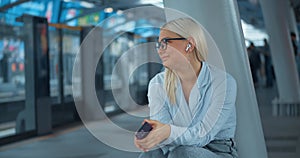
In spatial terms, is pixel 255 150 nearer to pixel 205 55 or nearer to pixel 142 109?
pixel 142 109

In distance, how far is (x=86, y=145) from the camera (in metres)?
7.49

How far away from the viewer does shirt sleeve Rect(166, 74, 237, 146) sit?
2.22 meters

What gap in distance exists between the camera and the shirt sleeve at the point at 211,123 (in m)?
2.22

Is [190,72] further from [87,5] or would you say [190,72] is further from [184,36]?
[87,5]

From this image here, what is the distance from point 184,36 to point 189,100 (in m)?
0.29

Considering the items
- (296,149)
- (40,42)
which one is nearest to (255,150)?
(296,149)

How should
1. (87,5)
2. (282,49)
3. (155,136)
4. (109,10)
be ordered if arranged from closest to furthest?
(155,136)
(282,49)
(109,10)
(87,5)

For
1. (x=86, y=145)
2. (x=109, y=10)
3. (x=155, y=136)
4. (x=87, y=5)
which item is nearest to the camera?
(x=155, y=136)

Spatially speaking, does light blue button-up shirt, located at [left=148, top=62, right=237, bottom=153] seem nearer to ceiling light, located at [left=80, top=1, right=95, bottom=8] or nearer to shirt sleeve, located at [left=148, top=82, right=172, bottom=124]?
shirt sleeve, located at [left=148, top=82, right=172, bottom=124]

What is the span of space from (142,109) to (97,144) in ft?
16.2

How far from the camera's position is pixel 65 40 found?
11.1 m

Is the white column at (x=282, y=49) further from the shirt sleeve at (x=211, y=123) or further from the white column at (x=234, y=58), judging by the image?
the shirt sleeve at (x=211, y=123)

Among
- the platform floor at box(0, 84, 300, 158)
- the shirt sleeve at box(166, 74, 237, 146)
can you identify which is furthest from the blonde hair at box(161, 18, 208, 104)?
the platform floor at box(0, 84, 300, 158)

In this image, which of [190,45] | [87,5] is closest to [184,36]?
[190,45]
